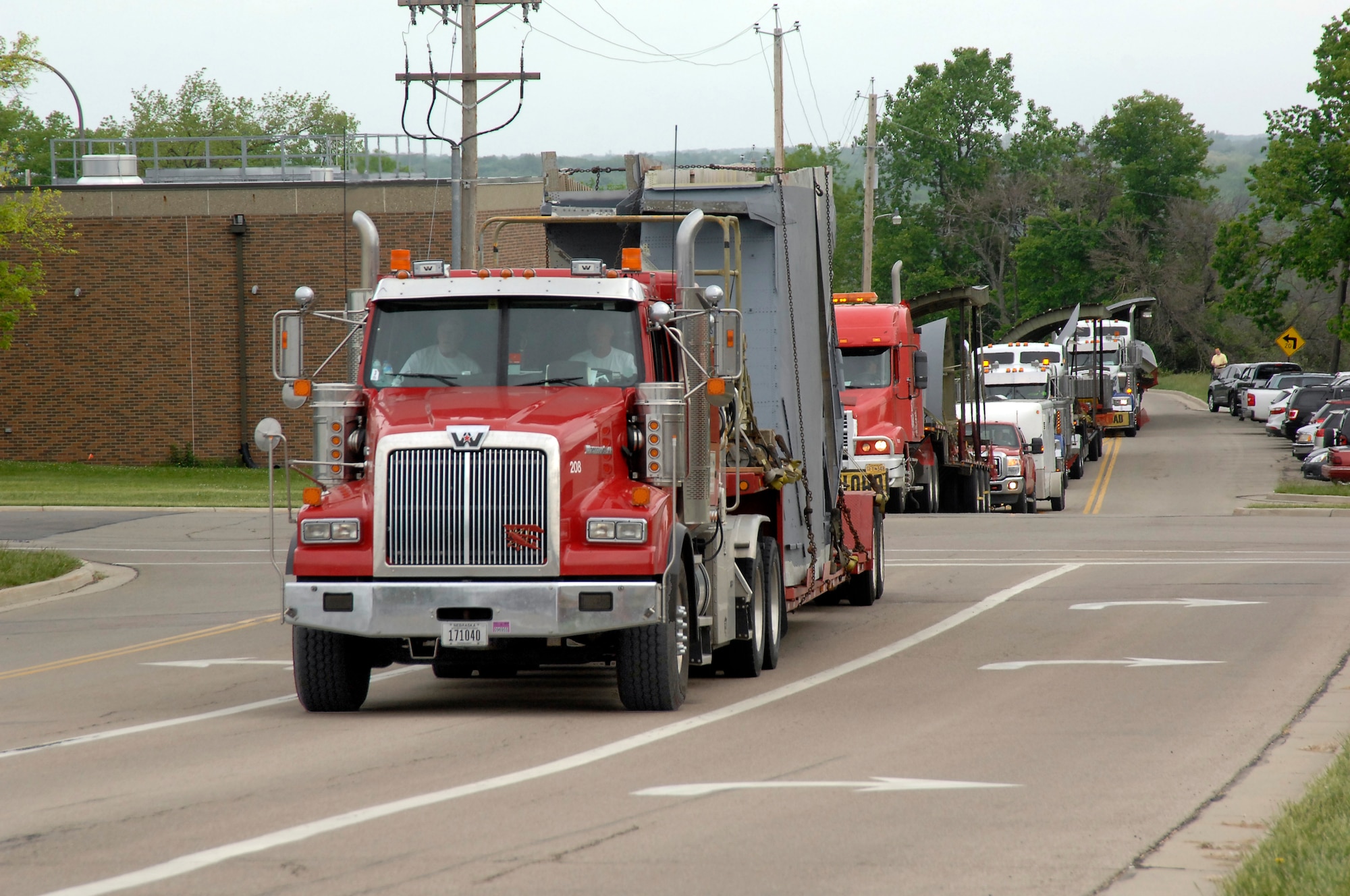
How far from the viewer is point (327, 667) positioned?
1066 centimetres

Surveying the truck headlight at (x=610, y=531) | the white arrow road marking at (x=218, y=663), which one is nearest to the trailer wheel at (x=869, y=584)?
the white arrow road marking at (x=218, y=663)

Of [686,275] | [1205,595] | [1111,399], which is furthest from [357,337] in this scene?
[1111,399]

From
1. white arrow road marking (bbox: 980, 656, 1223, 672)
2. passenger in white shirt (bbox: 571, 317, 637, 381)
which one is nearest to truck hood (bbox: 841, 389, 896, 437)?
white arrow road marking (bbox: 980, 656, 1223, 672)

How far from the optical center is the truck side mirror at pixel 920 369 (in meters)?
28.8

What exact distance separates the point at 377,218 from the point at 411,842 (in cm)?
4036

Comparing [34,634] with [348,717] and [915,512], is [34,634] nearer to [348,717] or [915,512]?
Result: [348,717]

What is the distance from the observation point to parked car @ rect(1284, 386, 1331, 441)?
5222 cm

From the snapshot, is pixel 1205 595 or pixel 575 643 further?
pixel 1205 595

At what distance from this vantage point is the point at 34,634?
16094mm

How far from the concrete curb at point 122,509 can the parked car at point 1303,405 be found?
32840mm

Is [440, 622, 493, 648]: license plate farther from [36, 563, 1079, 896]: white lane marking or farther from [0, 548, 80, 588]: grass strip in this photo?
[0, 548, 80, 588]: grass strip

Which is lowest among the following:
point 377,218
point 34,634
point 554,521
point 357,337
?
point 34,634

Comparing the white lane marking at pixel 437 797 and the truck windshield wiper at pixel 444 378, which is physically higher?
the truck windshield wiper at pixel 444 378

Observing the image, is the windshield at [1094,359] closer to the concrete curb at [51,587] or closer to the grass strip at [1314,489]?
the grass strip at [1314,489]
